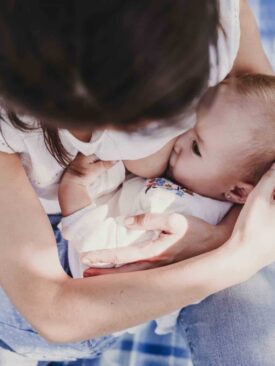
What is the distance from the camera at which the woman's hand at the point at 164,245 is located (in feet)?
3.07

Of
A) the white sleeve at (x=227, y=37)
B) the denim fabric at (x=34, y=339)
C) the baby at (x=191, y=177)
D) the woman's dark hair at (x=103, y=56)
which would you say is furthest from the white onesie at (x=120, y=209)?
the woman's dark hair at (x=103, y=56)

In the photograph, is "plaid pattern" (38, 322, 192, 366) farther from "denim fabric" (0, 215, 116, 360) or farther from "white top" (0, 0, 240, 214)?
"white top" (0, 0, 240, 214)

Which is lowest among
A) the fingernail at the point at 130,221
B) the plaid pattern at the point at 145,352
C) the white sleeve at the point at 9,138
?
the plaid pattern at the point at 145,352

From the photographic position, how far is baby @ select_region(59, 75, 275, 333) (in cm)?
94

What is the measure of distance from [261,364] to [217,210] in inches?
11.6

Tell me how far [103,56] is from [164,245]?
1.66ft

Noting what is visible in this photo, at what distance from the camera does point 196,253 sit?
0.97 meters

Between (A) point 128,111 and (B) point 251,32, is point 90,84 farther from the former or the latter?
(B) point 251,32

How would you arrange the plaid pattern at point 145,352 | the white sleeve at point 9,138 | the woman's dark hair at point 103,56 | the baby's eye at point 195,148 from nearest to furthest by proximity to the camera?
the woman's dark hair at point 103,56 < the white sleeve at point 9,138 < the baby's eye at point 195,148 < the plaid pattern at point 145,352

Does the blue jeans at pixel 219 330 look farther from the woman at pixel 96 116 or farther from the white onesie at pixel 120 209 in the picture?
the white onesie at pixel 120 209

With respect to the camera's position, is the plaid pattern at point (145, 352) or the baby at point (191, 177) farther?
the plaid pattern at point (145, 352)

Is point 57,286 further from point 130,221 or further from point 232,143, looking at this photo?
point 232,143

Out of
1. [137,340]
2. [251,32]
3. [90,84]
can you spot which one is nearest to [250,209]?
[251,32]

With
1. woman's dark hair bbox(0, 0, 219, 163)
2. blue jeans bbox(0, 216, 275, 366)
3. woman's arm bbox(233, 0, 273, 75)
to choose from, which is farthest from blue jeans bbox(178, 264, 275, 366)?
woman's dark hair bbox(0, 0, 219, 163)
